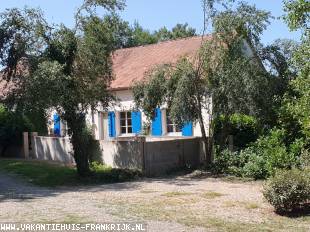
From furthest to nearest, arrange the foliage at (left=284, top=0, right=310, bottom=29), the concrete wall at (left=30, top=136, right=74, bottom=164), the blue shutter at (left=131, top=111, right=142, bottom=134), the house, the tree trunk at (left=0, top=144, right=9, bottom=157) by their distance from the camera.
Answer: the tree trunk at (left=0, top=144, right=9, bottom=157), the blue shutter at (left=131, top=111, right=142, bottom=134), the house, the concrete wall at (left=30, top=136, right=74, bottom=164), the foliage at (left=284, top=0, right=310, bottom=29)

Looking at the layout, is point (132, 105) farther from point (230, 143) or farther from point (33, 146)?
point (230, 143)

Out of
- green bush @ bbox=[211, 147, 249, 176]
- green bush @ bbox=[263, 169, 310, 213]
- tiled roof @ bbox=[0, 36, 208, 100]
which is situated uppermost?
tiled roof @ bbox=[0, 36, 208, 100]

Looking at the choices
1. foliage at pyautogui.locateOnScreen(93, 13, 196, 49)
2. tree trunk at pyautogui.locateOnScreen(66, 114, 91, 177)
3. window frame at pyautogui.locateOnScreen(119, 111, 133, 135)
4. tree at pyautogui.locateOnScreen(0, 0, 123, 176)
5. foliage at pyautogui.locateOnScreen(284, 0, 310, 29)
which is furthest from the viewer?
foliage at pyautogui.locateOnScreen(93, 13, 196, 49)

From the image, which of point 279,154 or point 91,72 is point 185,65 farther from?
point 279,154

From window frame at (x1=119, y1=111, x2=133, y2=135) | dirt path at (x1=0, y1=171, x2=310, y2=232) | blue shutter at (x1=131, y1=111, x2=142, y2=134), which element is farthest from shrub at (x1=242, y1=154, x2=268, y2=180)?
window frame at (x1=119, y1=111, x2=133, y2=135)

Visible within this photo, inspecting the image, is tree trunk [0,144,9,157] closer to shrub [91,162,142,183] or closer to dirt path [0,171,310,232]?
shrub [91,162,142,183]

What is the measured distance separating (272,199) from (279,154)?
18.6 feet

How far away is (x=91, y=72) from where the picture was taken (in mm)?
16766

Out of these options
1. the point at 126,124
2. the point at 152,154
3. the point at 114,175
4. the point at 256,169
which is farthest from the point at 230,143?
the point at 126,124

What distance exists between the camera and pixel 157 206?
454 inches

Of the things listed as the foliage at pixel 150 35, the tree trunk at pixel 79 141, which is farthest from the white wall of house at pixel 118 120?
the foliage at pixel 150 35

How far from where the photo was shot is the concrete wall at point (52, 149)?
22.0 m

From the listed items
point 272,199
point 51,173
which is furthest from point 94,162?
point 272,199

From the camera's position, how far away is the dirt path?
380 inches
